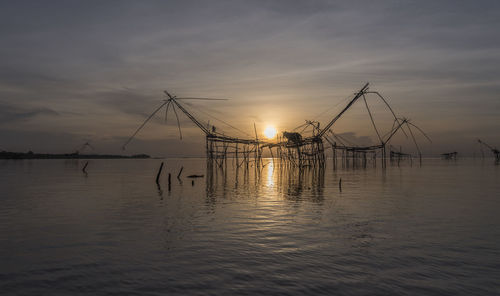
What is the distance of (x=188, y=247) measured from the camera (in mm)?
9852

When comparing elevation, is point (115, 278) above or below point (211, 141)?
below

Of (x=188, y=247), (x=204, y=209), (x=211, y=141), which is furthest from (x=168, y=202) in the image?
(x=211, y=141)

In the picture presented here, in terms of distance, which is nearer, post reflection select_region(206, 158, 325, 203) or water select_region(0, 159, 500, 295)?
water select_region(0, 159, 500, 295)

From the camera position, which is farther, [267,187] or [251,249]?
[267,187]

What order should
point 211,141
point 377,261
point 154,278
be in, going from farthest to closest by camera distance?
Result: point 211,141, point 377,261, point 154,278

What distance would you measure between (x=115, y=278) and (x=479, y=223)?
12.8m

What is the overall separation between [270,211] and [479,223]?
817cm

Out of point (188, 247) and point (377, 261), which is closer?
point (377, 261)

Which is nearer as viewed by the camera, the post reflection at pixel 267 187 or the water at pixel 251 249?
the water at pixel 251 249

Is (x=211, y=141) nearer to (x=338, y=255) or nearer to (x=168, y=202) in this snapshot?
(x=168, y=202)

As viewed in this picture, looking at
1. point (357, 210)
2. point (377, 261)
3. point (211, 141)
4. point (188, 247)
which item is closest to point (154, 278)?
point (188, 247)

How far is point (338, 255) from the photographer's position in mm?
9047

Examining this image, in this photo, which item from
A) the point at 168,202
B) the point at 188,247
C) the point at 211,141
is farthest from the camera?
the point at 211,141

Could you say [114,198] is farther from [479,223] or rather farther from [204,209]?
[479,223]
